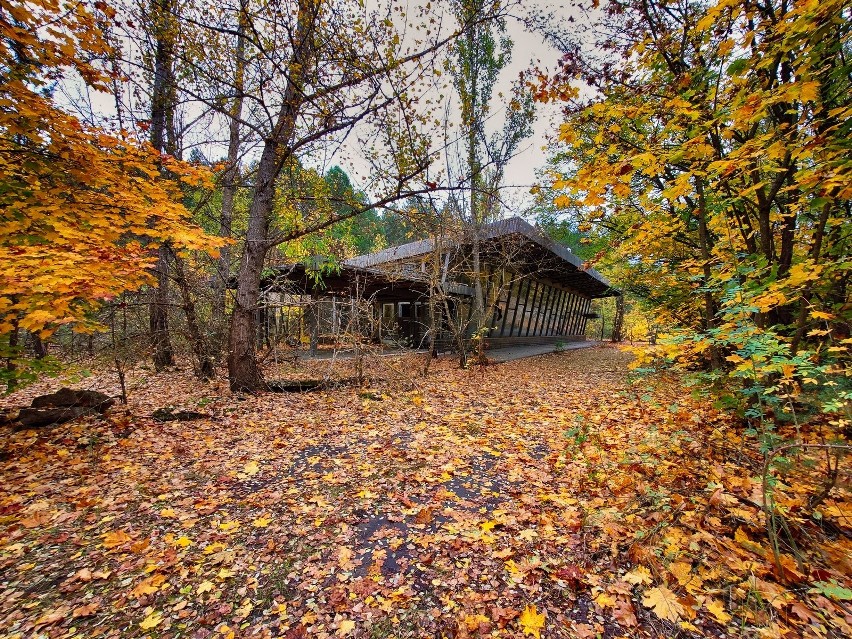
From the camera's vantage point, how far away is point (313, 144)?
7023 mm

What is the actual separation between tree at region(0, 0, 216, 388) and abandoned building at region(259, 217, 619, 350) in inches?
113

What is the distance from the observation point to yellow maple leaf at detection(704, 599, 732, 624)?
1909 millimetres

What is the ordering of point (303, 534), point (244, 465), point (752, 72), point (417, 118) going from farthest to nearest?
point (417, 118) < point (244, 465) < point (752, 72) < point (303, 534)

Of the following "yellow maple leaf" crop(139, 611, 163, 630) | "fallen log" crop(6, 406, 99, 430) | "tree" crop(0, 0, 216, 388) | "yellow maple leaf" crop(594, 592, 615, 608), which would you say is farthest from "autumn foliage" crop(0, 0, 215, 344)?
"yellow maple leaf" crop(594, 592, 615, 608)

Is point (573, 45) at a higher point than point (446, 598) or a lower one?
higher

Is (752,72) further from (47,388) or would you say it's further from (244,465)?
(47,388)

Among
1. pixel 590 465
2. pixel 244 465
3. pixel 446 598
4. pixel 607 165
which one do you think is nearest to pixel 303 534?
pixel 446 598

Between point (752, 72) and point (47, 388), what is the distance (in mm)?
13158

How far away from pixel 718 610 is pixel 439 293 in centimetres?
790

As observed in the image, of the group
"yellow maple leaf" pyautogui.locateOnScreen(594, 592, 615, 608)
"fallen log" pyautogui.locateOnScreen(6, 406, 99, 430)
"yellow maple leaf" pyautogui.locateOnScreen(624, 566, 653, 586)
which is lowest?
"fallen log" pyautogui.locateOnScreen(6, 406, 99, 430)

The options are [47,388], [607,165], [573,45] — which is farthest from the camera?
[47,388]

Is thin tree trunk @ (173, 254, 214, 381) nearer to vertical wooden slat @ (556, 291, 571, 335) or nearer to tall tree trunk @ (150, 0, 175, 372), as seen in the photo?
tall tree trunk @ (150, 0, 175, 372)

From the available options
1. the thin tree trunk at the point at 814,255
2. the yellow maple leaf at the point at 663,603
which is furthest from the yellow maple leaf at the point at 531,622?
the thin tree trunk at the point at 814,255

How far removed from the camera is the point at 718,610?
196cm
